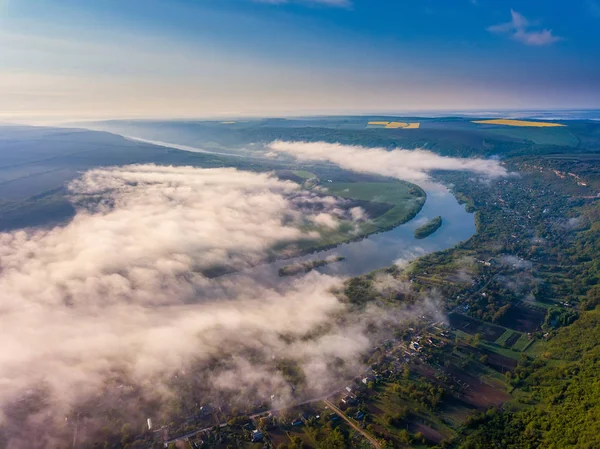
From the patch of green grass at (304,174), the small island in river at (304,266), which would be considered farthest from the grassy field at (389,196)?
the small island in river at (304,266)

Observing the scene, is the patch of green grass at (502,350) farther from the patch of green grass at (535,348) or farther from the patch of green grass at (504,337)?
the patch of green grass at (535,348)

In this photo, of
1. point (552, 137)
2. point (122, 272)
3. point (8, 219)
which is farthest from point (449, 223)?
point (552, 137)

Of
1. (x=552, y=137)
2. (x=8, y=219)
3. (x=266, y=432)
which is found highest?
(x=552, y=137)

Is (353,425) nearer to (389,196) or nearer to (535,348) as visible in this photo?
(535,348)

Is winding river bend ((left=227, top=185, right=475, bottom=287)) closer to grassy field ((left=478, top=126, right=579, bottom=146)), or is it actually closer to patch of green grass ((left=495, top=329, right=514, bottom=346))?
patch of green grass ((left=495, top=329, right=514, bottom=346))

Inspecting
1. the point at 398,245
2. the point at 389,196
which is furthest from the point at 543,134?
the point at 398,245

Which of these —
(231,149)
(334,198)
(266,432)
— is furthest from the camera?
(231,149)

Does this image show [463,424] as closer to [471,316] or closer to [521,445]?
[521,445]
